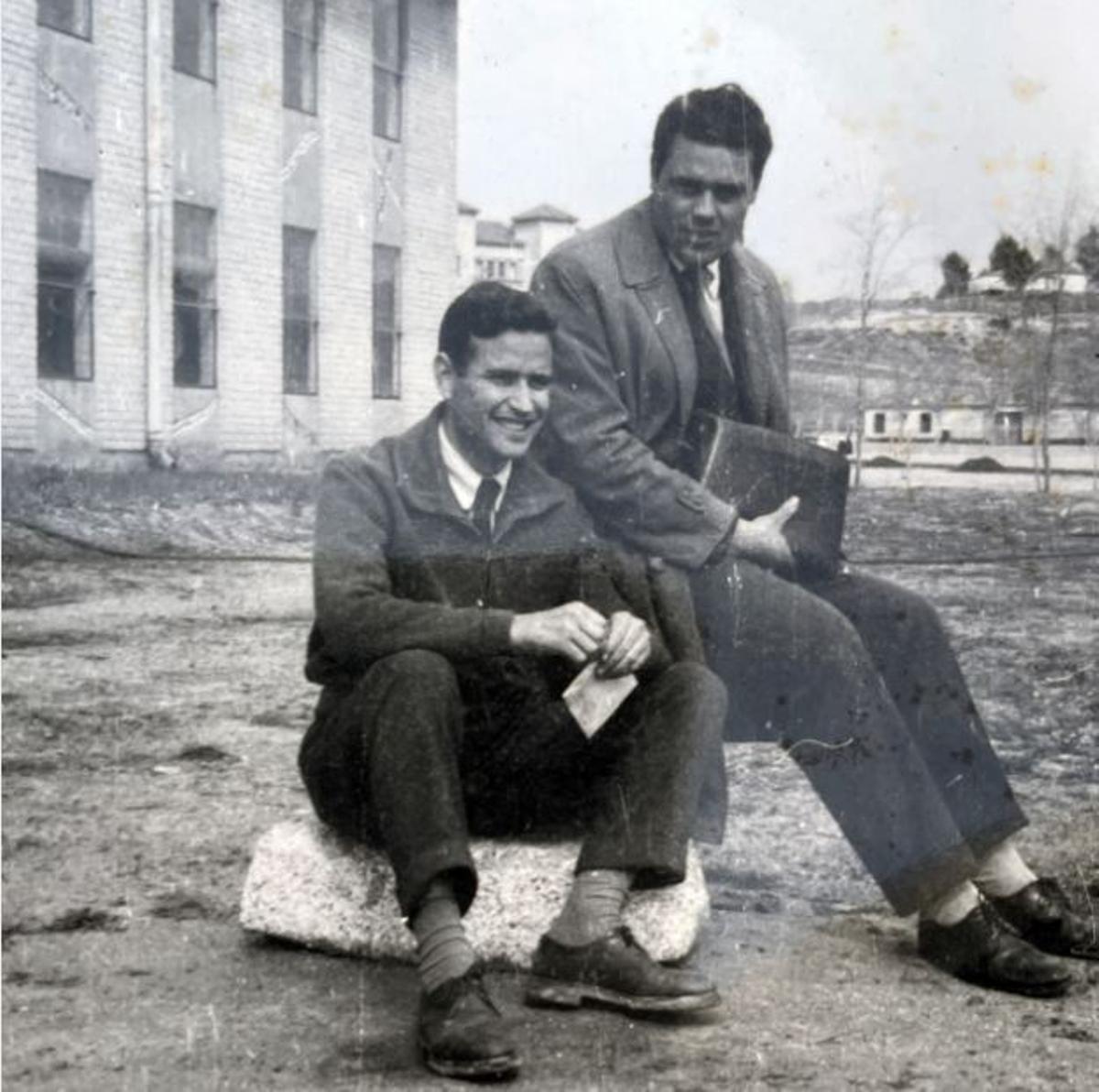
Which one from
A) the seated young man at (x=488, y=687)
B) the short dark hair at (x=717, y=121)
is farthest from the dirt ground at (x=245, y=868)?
the short dark hair at (x=717, y=121)

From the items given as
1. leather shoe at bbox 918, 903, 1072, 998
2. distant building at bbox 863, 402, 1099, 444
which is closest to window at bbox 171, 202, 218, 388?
leather shoe at bbox 918, 903, 1072, 998

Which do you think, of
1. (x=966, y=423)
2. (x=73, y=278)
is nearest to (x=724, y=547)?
(x=73, y=278)

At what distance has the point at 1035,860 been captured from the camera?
3.03 meters

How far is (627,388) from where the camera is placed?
8.80 feet

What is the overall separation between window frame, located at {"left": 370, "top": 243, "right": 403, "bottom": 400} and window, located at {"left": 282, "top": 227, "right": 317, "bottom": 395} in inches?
5.4

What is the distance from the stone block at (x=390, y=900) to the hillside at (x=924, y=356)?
132 cm

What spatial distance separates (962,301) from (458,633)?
2.23 m

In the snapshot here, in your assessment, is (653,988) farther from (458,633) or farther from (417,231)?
(417,231)

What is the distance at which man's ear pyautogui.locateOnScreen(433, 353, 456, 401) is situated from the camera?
246 centimetres

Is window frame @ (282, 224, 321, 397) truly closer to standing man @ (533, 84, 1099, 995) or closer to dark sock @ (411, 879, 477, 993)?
standing man @ (533, 84, 1099, 995)

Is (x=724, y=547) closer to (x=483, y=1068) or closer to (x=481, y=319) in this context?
(x=481, y=319)

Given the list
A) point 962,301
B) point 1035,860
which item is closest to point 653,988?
point 1035,860

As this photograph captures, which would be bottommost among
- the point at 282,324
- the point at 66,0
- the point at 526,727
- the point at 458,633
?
the point at 526,727

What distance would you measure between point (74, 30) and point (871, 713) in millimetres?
2605
